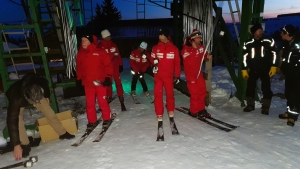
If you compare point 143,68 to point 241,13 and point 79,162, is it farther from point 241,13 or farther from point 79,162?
point 79,162

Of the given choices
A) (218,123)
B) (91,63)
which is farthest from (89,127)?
(218,123)

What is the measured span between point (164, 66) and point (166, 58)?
0.57ft

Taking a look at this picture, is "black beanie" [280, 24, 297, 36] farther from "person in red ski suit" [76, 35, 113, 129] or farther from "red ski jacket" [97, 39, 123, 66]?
"red ski jacket" [97, 39, 123, 66]

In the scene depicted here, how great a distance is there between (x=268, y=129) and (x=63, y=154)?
→ 3.91 m

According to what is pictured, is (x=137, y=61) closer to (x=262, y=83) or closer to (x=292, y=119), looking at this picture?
(x=262, y=83)

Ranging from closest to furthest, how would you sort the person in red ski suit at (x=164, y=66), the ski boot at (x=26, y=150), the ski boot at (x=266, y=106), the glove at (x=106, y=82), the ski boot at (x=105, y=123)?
the ski boot at (x=26, y=150), the glove at (x=106, y=82), the person in red ski suit at (x=164, y=66), the ski boot at (x=105, y=123), the ski boot at (x=266, y=106)

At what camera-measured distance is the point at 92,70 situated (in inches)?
190

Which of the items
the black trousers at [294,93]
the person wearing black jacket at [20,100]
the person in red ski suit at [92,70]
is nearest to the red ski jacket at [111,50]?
the person in red ski suit at [92,70]

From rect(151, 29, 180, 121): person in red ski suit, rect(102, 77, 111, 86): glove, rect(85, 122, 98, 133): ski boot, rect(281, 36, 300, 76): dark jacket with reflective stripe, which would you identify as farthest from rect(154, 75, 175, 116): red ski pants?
rect(281, 36, 300, 76): dark jacket with reflective stripe

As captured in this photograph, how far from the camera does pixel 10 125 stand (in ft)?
12.6

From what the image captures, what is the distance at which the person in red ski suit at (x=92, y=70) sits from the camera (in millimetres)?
4805

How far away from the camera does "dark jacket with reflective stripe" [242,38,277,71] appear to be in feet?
17.5

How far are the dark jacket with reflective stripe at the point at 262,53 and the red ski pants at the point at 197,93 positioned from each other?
1264mm

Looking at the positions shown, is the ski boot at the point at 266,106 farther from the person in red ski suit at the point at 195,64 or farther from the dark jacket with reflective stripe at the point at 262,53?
the person in red ski suit at the point at 195,64
